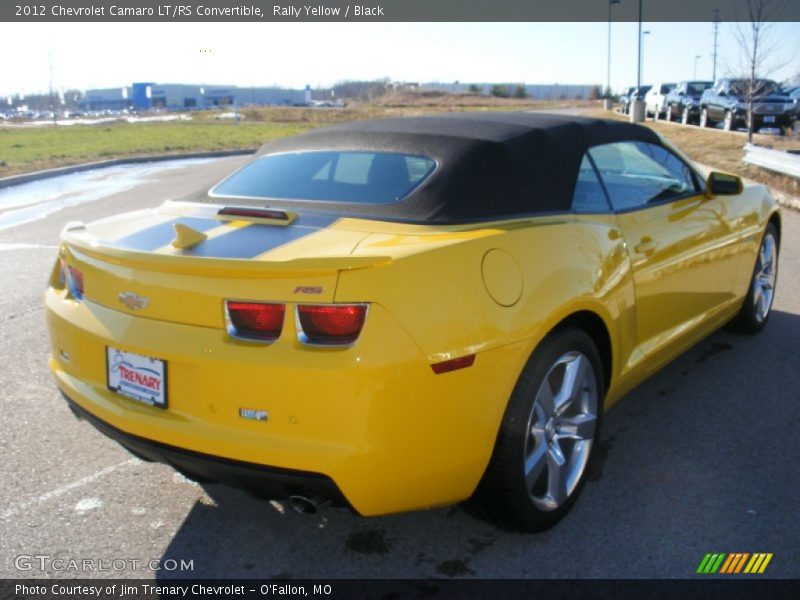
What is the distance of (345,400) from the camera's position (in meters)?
2.46

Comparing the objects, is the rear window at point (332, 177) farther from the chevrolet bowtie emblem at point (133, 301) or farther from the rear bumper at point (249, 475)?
the rear bumper at point (249, 475)

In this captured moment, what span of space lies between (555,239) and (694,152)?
17526 millimetres

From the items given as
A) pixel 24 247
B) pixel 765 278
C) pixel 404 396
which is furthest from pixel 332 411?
pixel 24 247

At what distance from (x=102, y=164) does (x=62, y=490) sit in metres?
19.6

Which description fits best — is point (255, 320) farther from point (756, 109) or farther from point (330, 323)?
point (756, 109)

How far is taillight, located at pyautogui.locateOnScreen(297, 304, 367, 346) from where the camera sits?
98.0 inches

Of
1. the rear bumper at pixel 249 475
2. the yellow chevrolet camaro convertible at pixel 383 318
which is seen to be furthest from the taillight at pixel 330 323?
the rear bumper at pixel 249 475

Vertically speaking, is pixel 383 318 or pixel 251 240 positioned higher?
pixel 251 240

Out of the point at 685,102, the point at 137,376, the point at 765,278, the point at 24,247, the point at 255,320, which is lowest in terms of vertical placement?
the point at 24,247

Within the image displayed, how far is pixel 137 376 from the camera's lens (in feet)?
9.12

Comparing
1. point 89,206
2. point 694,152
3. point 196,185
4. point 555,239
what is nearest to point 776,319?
point 555,239

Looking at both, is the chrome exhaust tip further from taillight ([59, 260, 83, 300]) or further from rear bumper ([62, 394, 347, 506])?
taillight ([59, 260, 83, 300])

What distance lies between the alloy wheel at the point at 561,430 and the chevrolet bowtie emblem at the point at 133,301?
4.73 feet

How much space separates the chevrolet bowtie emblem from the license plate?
162 mm
